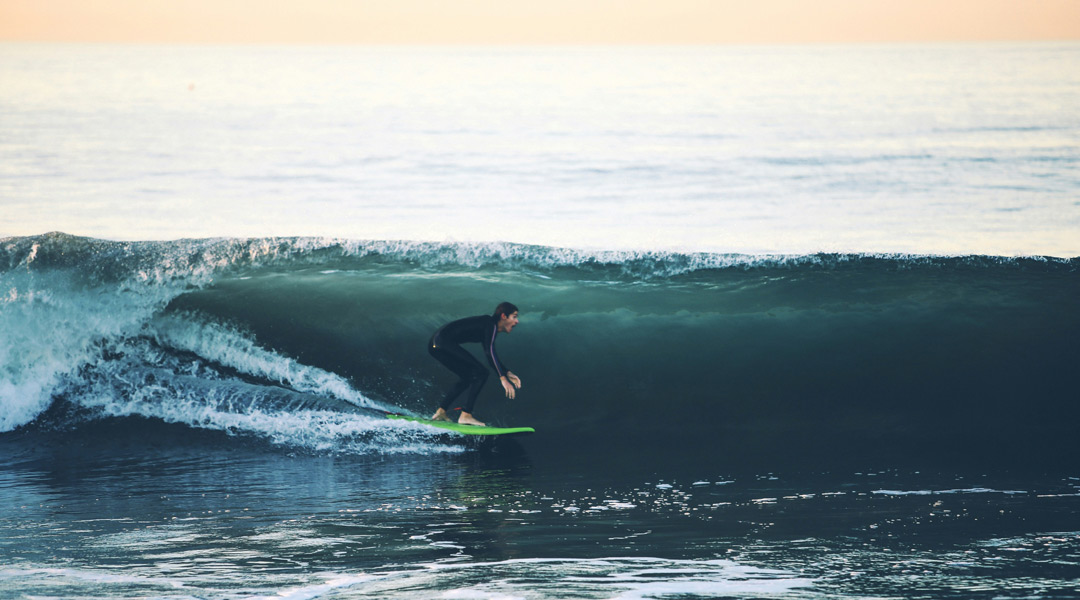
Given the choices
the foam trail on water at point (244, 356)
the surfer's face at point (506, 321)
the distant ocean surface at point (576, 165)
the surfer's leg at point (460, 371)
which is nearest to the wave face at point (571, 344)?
the foam trail on water at point (244, 356)

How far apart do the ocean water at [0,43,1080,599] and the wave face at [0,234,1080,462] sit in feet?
0.14

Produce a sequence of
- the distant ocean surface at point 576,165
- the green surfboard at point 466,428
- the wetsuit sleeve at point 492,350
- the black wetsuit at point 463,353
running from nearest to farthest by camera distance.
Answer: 1. the wetsuit sleeve at point 492,350
2. the green surfboard at point 466,428
3. the black wetsuit at point 463,353
4. the distant ocean surface at point 576,165

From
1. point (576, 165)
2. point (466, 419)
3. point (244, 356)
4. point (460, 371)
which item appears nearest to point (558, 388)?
point (460, 371)

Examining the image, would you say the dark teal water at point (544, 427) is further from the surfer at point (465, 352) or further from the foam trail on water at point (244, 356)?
the surfer at point (465, 352)

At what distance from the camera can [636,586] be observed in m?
5.42

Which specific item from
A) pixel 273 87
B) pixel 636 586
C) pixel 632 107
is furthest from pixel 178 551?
pixel 273 87

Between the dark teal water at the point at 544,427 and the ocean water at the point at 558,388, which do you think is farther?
the ocean water at the point at 558,388

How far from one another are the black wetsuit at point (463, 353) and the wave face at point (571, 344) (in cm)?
53

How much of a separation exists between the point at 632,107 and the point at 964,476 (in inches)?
1317

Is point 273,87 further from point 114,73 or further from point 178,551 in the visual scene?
point 178,551

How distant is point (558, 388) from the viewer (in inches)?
410

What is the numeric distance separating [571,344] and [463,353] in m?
2.17

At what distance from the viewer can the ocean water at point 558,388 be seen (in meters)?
5.96

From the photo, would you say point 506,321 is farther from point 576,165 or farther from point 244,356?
point 576,165
